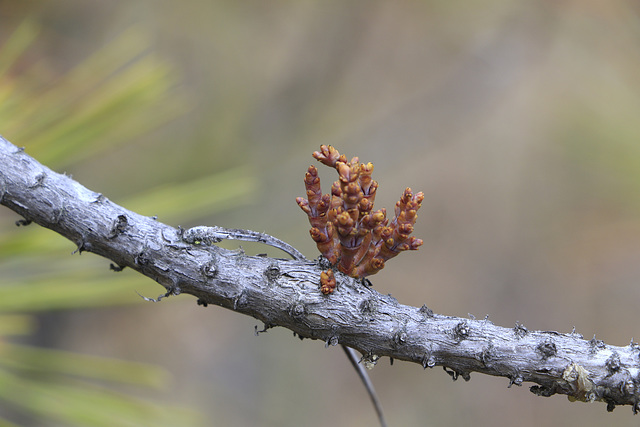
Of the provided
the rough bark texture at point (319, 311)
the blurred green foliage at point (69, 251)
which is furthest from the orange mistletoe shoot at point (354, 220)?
the blurred green foliage at point (69, 251)

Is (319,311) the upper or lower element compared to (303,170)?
lower

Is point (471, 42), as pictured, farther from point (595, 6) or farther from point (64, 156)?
point (64, 156)

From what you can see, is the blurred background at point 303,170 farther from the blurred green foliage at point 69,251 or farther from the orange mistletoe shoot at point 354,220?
the orange mistletoe shoot at point 354,220

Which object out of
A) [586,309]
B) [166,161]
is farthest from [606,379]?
[586,309]

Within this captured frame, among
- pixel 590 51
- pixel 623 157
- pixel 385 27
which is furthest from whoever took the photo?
pixel 385 27

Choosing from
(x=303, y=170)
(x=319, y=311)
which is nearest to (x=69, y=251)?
(x=319, y=311)

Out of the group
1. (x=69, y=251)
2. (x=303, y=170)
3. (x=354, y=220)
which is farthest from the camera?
(x=303, y=170)

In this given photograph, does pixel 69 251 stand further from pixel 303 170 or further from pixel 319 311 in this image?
pixel 303 170

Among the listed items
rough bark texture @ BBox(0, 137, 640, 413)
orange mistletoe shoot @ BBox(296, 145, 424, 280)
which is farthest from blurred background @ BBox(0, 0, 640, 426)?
orange mistletoe shoot @ BBox(296, 145, 424, 280)

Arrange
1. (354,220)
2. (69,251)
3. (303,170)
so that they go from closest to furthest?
(354,220), (69,251), (303,170)
